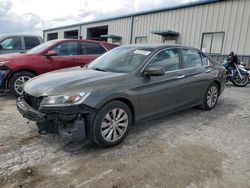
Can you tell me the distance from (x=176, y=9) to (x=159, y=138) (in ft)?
44.7

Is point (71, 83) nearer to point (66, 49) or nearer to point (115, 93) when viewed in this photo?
point (115, 93)

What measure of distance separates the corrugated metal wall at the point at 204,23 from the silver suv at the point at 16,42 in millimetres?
9521

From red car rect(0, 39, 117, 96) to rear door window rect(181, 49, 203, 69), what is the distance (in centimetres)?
342

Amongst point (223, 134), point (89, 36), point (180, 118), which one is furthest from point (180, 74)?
point (89, 36)

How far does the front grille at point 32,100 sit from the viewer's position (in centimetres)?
331

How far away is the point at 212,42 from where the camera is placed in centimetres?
1380

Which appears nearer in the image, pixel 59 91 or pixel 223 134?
pixel 59 91

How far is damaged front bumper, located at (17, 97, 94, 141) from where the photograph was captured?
3.05 m

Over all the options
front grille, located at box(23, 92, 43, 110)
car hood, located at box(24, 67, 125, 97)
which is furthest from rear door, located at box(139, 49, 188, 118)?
front grille, located at box(23, 92, 43, 110)

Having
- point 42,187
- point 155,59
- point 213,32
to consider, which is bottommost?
point 42,187

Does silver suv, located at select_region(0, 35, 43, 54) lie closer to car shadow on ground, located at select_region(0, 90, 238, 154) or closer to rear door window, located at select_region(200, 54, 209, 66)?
car shadow on ground, located at select_region(0, 90, 238, 154)

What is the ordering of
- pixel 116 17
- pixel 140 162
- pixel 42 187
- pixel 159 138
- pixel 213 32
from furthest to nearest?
pixel 116 17
pixel 213 32
pixel 159 138
pixel 140 162
pixel 42 187

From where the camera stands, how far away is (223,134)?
13.5 ft

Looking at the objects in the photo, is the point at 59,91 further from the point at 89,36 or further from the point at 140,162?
the point at 89,36
